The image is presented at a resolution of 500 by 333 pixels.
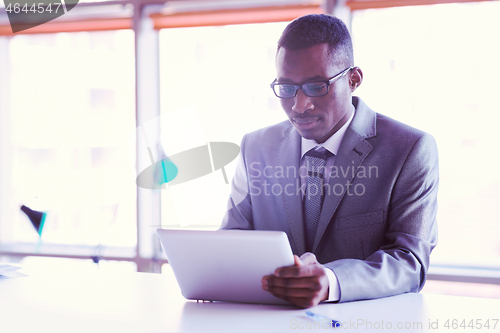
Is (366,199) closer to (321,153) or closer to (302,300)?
(321,153)

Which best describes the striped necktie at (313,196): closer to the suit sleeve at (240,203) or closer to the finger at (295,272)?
the suit sleeve at (240,203)

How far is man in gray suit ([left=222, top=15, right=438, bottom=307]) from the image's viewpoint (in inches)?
65.2

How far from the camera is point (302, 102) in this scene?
172cm

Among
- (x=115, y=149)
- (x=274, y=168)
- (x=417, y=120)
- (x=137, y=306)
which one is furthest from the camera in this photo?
(x=115, y=149)

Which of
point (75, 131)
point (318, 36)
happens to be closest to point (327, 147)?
point (318, 36)

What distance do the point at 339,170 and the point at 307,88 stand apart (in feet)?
1.18

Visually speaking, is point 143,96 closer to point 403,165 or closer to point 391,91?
point 391,91

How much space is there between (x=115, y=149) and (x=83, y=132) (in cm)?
36

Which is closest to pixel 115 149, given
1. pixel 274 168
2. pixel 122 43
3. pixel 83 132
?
pixel 83 132

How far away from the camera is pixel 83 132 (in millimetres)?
4062

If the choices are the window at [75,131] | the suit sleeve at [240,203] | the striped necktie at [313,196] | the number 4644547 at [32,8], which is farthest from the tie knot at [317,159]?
the number 4644547 at [32,8]

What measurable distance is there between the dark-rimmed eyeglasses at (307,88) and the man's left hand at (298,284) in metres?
0.77

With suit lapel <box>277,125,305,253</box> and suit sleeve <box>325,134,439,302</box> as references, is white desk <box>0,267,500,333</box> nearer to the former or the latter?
suit sleeve <box>325,134,439,302</box>

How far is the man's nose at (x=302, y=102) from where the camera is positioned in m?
1.72
